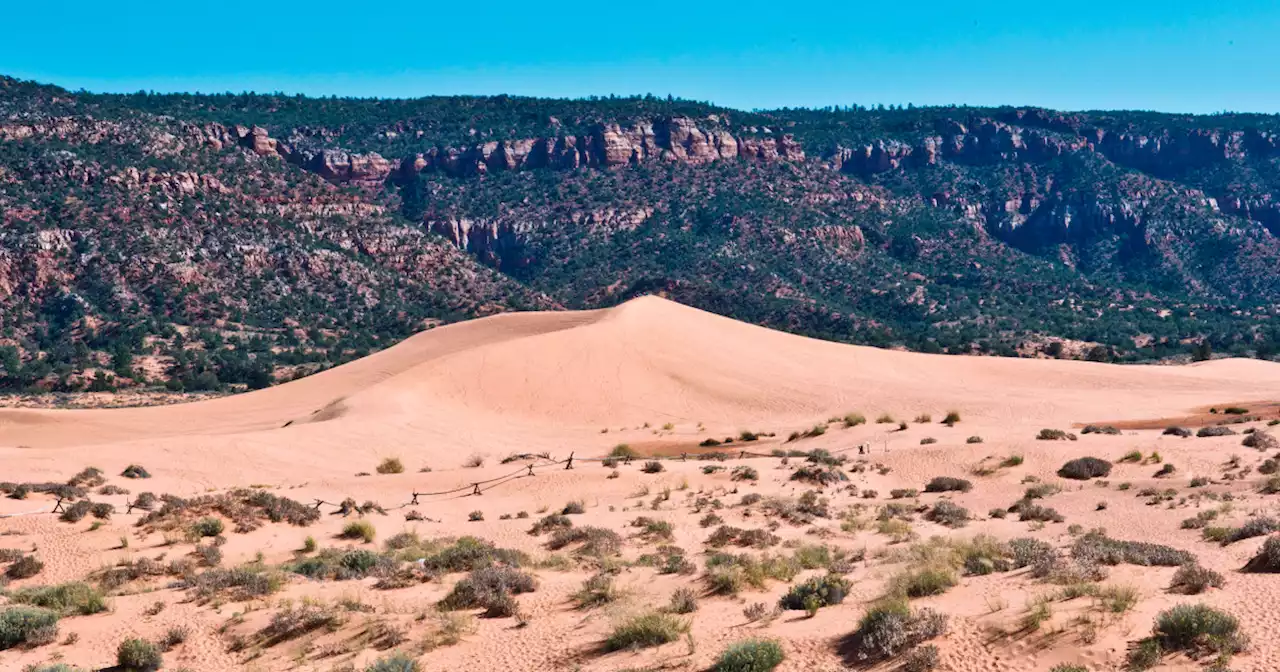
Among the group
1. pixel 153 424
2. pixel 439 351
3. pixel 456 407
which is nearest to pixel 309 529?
pixel 456 407

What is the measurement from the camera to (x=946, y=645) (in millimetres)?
10031

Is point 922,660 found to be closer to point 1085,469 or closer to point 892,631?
point 892,631

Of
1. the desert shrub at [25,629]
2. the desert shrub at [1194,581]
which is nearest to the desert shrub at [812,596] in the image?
the desert shrub at [1194,581]

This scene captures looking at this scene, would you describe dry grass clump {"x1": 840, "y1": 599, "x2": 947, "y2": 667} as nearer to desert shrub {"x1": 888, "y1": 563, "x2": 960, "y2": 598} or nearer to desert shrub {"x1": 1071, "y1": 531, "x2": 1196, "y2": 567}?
desert shrub {"x1": 888, "y1": 563, "x2": 960, "y2": 598}

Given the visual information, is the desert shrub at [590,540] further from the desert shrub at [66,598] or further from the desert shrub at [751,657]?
the desert shrub at [66,598]

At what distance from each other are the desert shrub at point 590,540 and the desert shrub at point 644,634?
15.1ft

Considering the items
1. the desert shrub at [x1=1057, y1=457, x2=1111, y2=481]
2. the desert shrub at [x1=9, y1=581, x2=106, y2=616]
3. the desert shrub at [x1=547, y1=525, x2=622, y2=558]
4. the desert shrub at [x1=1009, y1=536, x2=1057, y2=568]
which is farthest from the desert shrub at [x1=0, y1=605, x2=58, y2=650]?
the desert shrub at [x1=1057, y1=457, x2=1111, y2=481]

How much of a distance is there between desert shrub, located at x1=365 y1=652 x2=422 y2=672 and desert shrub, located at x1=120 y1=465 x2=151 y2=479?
53.7ft

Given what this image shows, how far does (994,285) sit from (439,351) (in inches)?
2787

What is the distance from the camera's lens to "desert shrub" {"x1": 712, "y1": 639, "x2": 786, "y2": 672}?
32.2 feet

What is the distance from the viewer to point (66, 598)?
13.1 metres

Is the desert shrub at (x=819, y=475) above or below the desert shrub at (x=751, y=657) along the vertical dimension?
below

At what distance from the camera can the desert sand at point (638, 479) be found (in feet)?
36.6

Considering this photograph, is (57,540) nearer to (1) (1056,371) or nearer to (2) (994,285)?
(1) (1056,371)
